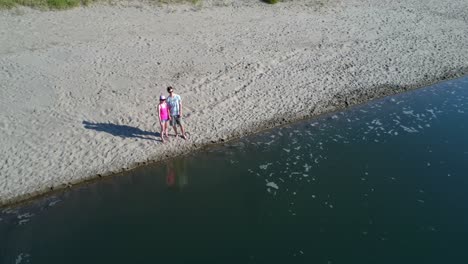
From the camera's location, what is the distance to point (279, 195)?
48.4ft

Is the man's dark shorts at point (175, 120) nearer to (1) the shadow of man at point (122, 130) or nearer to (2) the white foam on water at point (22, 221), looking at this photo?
(1) the shadow of man at point (122, 130)

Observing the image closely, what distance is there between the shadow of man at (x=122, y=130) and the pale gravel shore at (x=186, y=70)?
0.06 metres

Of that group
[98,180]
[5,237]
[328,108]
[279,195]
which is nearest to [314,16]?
[328,108]

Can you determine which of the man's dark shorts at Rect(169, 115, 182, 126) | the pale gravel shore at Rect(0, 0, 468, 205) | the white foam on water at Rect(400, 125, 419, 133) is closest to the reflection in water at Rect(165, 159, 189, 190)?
the pale gravel shore at Rect(0, 0, 468, 205)

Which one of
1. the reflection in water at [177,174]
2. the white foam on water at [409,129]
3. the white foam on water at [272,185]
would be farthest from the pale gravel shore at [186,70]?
the white foam on water at [272,185]

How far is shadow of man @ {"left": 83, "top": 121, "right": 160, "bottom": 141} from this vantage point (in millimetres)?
16578

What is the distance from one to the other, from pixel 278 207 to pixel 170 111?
4717 mm

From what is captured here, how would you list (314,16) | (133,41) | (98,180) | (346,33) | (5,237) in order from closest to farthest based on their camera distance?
(5,237), (98,180), (133,41), (346,33), (314,16)

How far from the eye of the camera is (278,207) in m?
14.2

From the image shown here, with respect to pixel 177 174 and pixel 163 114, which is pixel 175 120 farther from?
pixel 177 174

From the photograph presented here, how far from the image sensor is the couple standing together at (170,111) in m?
15.8

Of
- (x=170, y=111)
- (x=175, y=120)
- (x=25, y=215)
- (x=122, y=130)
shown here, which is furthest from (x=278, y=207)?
(x=25, y=215)

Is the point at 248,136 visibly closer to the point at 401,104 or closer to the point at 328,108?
the point at 328,108

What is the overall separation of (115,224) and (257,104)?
7831 mm
